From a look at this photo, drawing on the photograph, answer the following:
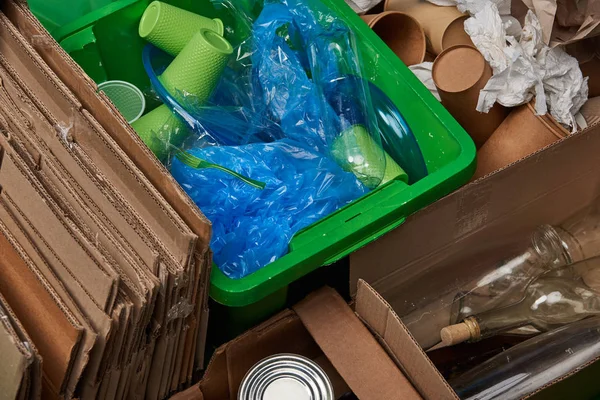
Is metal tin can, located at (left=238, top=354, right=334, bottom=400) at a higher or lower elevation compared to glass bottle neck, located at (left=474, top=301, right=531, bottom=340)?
higher

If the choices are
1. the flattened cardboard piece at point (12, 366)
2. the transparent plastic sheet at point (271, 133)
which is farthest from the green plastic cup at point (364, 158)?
the flattened cardboard piece at point (12, 366)

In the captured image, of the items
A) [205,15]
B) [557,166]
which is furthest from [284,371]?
[205,15]

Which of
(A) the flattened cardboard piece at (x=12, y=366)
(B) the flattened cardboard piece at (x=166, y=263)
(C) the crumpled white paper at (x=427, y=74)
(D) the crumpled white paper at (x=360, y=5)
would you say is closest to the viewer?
(A) the flattened cardboard piece at (x=12, y=366)

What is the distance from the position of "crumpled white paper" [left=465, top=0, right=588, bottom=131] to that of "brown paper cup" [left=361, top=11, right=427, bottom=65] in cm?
11

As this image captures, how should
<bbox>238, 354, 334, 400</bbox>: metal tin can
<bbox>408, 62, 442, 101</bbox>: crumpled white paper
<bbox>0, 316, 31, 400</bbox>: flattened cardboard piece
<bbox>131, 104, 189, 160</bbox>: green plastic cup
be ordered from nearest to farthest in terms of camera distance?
<bbox>0, 316, 31, 400</bbox>: flattened cardboard piece → <bbox>238, 354, 334, 400</bbox>: metal tin can → <bbox>131, 104, 189, 160</bbox>: green plastic cup → <bbox>408, 62, 442, 101</bbox>: crumpled white paper

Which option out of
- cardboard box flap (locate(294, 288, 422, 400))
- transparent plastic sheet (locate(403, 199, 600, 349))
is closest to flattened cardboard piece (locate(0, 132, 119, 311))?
cardboard box flap (locate(294, 288, 422, 400))

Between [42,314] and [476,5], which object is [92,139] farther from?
[476,5]

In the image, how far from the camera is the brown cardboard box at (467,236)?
1.10 metres

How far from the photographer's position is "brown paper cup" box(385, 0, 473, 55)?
149 cm

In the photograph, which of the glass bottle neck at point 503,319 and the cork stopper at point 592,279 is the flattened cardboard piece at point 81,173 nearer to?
the glass bottle neck at point 503,319

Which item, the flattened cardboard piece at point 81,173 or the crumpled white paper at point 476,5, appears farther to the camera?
the crumpled white paper at point 476,5

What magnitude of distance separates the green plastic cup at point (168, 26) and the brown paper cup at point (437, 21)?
0.45m

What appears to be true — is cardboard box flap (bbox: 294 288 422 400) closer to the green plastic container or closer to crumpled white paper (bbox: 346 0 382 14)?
the green plastic container

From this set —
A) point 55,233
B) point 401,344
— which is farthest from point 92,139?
point 401,344
